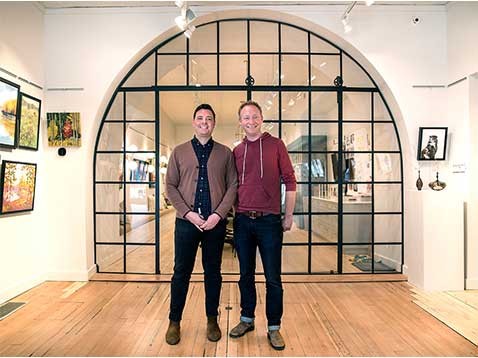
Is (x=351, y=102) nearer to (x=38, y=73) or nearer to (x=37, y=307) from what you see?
(x=38, y=73)

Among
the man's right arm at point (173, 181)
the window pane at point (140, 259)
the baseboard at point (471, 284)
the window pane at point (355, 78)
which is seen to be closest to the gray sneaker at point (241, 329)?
the man's right arm at point (173, 181)

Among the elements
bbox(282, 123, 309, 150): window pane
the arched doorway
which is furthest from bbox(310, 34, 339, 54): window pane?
bbox(282, 123, 309, 150): window pane

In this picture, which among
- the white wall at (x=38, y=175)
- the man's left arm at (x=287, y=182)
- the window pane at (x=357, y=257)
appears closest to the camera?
the man's left arm at (x=287, y=182)

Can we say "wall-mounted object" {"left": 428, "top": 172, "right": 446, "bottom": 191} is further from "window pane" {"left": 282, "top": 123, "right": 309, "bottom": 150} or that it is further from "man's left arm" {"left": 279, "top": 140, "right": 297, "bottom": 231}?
"man's left arm" {"left": 279, "top": 140, "right": 297, "bottom": 231}

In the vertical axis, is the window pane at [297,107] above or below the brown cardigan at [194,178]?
above

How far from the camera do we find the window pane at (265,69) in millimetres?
3922

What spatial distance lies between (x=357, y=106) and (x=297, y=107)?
75cm

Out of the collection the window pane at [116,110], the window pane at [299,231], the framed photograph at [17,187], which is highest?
the window pane at [116,110]

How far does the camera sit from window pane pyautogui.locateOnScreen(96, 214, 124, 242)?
13.0ft

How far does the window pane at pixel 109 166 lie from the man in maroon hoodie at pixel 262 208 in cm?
219

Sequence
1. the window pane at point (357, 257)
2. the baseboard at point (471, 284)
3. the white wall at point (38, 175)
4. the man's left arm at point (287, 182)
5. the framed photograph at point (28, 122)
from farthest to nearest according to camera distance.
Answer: the window pane at point (357, 257) → the baseboard at point (471, 284) → the framed photograph at point (28, 122) → the white wall at point (38, 175) → the man's left arm at point (287, 182)

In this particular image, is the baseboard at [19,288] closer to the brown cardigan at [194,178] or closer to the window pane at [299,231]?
the brown cardigan at [194,178]

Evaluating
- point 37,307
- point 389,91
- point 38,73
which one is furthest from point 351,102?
point 37,307

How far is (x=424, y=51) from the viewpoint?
3.75m
